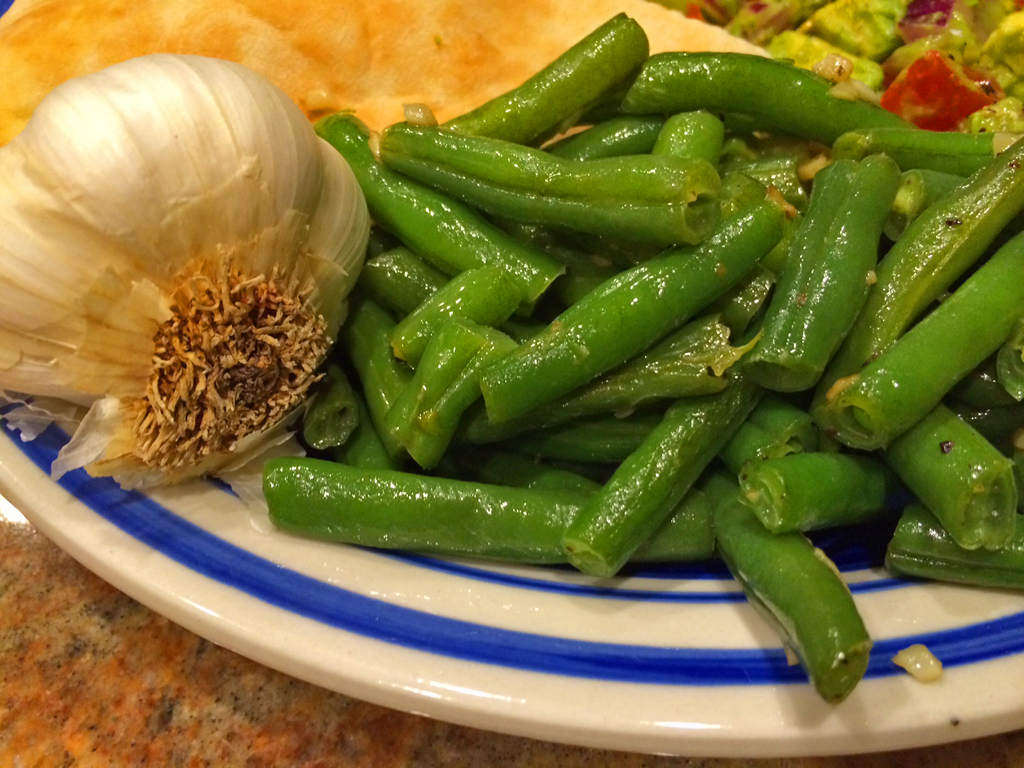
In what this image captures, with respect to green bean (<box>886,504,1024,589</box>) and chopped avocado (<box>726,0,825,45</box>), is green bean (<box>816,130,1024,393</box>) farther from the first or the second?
chopped avocado (<box>726,0,825,45</box>)

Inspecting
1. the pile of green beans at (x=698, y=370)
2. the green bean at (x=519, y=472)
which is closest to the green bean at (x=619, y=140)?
the pile of green beans at (x=698, y=370)

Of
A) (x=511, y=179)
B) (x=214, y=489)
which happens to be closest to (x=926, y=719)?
(x=511, y=179)

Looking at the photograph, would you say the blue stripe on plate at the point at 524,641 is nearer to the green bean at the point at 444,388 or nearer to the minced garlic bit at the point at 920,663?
the minced garlic bit at the point at 920,663

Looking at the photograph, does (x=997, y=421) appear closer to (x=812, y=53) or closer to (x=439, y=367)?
(x=439, y=367)

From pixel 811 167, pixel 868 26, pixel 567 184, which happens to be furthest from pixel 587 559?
pixel 868 26

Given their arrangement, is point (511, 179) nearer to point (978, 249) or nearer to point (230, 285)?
point (230, 285)
